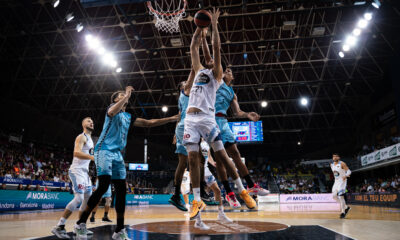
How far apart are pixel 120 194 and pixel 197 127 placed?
1394mm

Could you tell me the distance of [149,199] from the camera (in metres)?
24.2

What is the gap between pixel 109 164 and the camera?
4.13m

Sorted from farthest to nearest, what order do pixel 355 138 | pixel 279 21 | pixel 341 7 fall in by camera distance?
1. pixel 355 138
2. pixel 279 21
3. pixel 341 7

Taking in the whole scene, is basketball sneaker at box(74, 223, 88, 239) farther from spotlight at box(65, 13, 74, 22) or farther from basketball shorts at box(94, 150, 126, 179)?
spotlight at box(65, 13, 74, 22)

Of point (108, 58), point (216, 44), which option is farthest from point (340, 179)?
point (108, 58)

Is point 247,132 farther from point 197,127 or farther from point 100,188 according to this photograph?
point 100,188

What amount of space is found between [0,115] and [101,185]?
20.9 meters

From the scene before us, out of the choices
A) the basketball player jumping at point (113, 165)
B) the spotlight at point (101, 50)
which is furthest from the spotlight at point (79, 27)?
the basketball player jumping at point (113, 165)

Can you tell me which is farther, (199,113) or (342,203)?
(342,203)

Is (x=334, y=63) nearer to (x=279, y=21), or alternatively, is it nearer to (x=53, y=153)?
(x=279, y=21)

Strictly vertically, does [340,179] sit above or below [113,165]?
below

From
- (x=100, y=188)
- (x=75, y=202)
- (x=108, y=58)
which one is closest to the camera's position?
(x=100, y=188)

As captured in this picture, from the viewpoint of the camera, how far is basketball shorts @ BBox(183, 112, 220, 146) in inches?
168

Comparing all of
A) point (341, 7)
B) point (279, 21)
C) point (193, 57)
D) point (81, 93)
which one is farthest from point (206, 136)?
point (81, 93)
